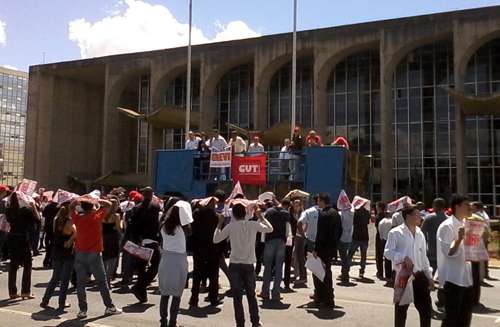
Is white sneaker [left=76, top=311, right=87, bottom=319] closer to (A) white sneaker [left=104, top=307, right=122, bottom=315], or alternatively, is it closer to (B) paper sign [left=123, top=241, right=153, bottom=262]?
(A) white sneaker [left=104, top=307, right=122, bottom=315]

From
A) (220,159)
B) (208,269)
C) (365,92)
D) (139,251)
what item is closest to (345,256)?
(208,269)

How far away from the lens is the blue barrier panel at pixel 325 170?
17156 millimetres

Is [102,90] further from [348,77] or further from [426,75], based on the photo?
[426,75]

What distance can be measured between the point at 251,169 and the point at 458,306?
13.1m

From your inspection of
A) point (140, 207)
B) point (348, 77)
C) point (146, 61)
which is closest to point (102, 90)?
point (146, 61)

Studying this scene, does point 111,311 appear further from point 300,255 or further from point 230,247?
point 300,255

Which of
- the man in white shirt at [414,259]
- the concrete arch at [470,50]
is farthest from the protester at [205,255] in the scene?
the concrete arch at [470,50]

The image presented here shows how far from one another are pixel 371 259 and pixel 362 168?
3.24 meters

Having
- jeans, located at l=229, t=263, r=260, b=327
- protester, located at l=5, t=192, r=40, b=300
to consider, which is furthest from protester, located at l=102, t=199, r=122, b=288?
jeans, located at l=229, t=263, r=260, b=327

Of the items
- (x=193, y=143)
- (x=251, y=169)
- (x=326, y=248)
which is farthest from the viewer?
(x=193, y=143)

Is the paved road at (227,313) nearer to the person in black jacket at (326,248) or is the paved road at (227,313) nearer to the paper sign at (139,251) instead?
the person in black jacket at (326,248)

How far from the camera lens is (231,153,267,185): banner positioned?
18.6 metres

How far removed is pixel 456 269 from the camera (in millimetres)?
6070

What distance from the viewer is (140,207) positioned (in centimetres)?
988
